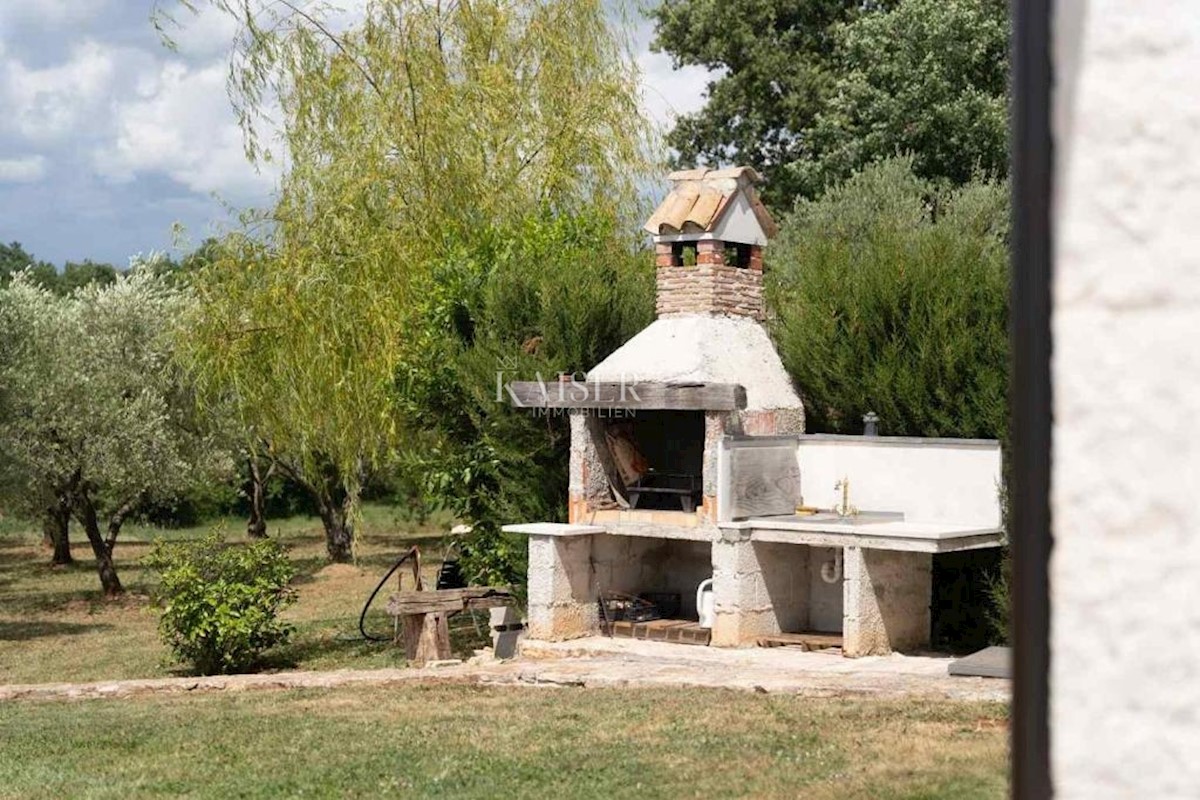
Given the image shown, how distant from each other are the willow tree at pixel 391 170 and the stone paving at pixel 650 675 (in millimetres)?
5384

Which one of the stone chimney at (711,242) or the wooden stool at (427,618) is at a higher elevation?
the stone chimney at (711,242)

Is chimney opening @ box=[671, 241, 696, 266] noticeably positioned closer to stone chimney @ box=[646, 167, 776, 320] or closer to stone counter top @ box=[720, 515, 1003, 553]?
stone chimney @ box=[646, 167, 776, 320]

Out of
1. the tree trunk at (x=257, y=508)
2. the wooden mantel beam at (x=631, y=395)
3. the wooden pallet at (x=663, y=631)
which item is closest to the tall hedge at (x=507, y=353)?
the wooden mantel beam at (x=631, y=395)

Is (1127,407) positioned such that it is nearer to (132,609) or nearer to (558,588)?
(558,588)

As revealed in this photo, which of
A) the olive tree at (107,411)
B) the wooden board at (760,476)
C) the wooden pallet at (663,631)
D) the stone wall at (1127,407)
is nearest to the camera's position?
the stone wall at (1127,407)

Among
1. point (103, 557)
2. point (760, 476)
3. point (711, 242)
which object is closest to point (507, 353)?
point (711, 242)

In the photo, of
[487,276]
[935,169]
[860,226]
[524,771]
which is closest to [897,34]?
[935,169]

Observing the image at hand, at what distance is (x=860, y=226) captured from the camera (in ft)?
83.8

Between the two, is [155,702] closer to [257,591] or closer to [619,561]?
[257,591]

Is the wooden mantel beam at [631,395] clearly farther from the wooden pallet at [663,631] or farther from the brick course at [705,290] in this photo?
the wooden pallet at [663,631]

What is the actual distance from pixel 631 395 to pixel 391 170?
6.90 meters

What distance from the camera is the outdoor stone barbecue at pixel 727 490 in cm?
1495

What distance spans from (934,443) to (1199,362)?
14.1m

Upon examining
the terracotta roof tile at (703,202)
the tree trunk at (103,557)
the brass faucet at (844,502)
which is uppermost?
the terracotta roof tile at (703,202)
